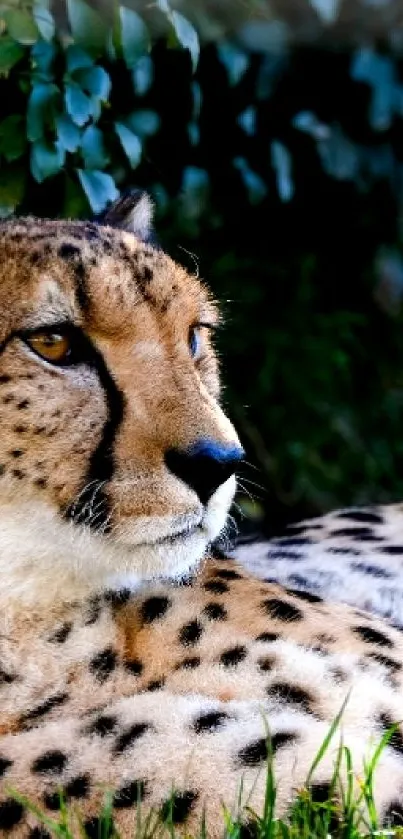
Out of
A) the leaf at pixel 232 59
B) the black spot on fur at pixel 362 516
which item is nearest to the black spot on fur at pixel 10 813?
the black spot on fur at pixel 362 516

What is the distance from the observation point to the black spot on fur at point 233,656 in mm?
1846

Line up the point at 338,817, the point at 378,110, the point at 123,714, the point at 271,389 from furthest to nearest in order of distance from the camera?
the point at 271,389 < the point at 378,110 < the point at 123,714 < the point at 338,817

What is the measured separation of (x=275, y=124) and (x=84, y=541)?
1843 mm

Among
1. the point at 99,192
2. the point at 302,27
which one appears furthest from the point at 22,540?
the point at 302,27

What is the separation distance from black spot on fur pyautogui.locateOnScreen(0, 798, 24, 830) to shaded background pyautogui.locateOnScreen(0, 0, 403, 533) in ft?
2.07

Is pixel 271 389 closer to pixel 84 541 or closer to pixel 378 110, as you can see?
pixel 378 110

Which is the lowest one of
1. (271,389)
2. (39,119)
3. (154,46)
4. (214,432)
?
(214,432)

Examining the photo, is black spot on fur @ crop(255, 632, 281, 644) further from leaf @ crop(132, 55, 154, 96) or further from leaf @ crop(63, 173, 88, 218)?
leaf @ crop(132, 55, 154, 96)

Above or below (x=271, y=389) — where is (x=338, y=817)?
below

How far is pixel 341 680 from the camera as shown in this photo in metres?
1.86

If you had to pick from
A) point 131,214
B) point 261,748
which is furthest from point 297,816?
point 131,214

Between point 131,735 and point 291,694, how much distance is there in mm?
215

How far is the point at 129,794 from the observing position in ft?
5.53

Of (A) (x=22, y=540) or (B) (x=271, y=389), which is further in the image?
(B) (x=271, y=389)
